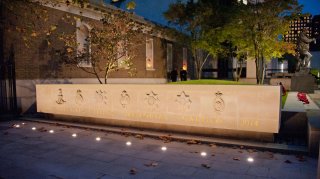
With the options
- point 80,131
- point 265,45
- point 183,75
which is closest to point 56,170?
point 80,131

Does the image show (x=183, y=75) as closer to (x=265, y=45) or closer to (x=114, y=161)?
(x=265, y=45)

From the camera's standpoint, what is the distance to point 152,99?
27.3ft

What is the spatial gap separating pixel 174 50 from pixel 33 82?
676 inches

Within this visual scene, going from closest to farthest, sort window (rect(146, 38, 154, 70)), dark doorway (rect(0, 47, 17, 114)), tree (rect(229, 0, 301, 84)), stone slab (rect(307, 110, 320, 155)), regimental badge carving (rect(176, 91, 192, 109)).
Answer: stone slab (rect(307, 110, 320, 155))
regimental badge carving (rect(176, 91, 192, 109))
dark doorway (rect(0, 47, 17, 114))
tree (rect(229, 0, 301, 84))
window (rect(146, 38, 154, 70))

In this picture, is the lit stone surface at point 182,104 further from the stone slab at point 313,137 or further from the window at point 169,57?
the window at point 169,57

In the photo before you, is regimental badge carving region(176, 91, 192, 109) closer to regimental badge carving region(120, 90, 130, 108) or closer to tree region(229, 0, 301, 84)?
regimental badge carving region(120, 90, 130, 108)

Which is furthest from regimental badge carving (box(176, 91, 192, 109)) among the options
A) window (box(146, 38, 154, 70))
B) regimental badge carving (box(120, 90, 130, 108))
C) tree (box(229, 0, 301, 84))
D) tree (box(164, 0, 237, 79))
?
window (box(146, 38, 154, 70))

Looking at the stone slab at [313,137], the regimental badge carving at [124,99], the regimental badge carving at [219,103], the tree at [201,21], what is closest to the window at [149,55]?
the tree at [201,21]

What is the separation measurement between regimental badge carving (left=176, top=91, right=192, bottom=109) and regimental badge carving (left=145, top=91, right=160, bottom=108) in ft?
2.47

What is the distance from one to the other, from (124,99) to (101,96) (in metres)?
1.10

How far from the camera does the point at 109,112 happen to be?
9.37 m

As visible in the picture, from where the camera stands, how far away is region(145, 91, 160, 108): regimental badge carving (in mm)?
8266

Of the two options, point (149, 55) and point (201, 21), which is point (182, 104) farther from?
point (149, 55)

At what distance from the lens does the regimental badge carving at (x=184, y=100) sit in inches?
304
